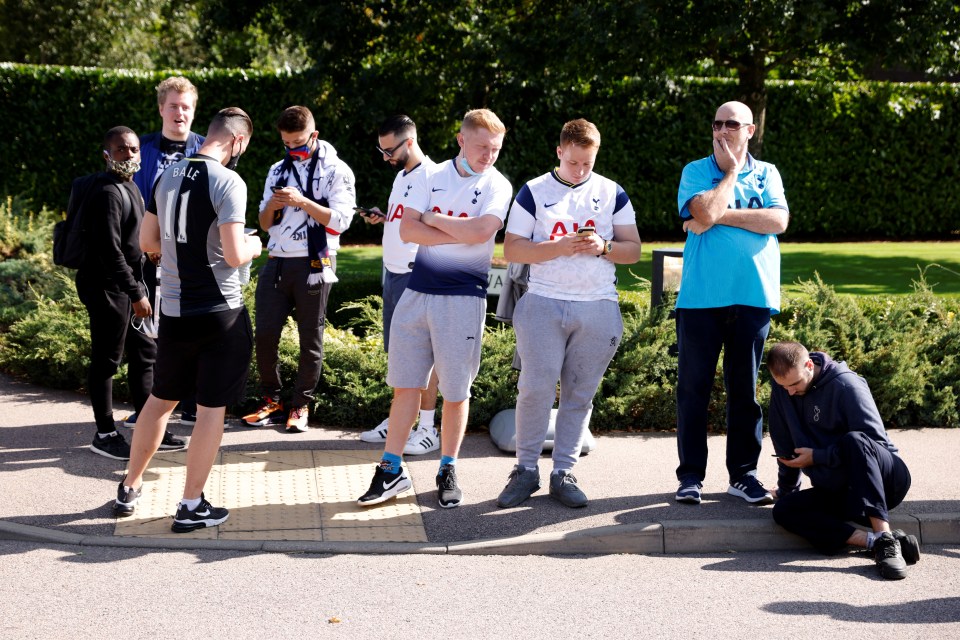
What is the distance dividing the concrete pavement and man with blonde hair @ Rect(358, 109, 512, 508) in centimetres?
48

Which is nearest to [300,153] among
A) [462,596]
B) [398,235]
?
[398,235]

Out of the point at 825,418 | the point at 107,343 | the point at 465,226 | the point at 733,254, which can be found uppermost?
the point at 465,226

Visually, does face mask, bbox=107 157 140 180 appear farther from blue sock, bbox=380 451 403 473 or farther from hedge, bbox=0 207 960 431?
blue sock, bbox=380 451 403 473

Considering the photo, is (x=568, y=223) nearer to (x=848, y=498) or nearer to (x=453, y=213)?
(x=453, y=213)

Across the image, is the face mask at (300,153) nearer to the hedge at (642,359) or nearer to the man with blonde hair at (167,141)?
the man with blonde hair at (167,141)

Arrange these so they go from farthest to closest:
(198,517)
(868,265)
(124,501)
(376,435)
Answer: (868,265), (376,435), (124,501), (198,517)

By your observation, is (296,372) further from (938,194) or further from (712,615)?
(938,194)

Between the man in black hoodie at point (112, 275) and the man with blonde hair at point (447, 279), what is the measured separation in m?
1.67

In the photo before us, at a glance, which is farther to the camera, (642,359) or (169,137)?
(642,359)

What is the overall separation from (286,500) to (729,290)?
2.55 metres

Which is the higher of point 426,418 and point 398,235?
point 398,235

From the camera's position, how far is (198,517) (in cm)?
510

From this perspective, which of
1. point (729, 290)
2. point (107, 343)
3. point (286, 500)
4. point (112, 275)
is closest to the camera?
point (729, 290)

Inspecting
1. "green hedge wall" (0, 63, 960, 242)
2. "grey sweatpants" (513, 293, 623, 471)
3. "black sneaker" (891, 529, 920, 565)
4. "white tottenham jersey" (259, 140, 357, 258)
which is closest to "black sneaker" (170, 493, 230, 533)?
"grey sweatpants" (513, 293, 623, 471)
